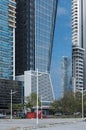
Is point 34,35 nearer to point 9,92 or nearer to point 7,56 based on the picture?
point 7,56

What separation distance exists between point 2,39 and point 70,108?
143 ft

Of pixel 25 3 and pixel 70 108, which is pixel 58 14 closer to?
pixel 25 3

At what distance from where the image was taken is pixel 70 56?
17800cm

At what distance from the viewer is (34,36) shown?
506ft

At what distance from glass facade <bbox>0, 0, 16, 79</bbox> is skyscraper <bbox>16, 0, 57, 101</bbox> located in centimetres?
600

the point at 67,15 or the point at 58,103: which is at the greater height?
the point at 67,15

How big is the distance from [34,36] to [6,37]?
11.9 metres

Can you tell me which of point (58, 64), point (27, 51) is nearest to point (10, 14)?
point (27, 51)

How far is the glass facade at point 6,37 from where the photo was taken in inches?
5738

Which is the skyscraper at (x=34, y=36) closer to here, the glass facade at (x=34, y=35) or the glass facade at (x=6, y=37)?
the glass facade at (x=34, y=35)

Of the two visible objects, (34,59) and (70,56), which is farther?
(70,56)

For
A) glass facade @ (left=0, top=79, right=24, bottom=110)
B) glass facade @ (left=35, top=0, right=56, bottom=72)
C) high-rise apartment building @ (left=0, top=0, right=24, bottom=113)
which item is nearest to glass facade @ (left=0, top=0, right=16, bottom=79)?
high-rise apartment building @ (left=0, top=0, right=24, bottom=113)

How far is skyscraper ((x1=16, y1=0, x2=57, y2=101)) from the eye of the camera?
15312cm

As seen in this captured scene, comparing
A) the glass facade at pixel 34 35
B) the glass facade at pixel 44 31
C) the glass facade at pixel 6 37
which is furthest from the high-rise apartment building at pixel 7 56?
the glass facade at pixel 44 31
